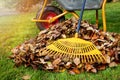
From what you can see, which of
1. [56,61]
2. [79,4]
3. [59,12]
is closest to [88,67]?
[56,61]

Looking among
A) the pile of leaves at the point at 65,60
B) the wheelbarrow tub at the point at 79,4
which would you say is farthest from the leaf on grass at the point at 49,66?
the wheelbarrow tub at the point at 79,4

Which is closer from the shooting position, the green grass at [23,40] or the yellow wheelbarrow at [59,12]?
the green grass at [23,40]

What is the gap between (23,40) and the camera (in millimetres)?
5398

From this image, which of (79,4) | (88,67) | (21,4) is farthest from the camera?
(21,4)

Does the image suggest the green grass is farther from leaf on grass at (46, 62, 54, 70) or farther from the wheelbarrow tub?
the wheelbarrow tub

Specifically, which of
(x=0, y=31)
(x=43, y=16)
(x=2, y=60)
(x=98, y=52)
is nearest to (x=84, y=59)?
(x=98, y=52)

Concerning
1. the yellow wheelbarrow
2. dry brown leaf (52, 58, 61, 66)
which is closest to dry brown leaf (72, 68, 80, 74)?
dry brown leaf (52, 58, 61, 66)

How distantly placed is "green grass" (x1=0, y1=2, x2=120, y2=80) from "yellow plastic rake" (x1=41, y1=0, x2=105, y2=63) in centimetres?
22

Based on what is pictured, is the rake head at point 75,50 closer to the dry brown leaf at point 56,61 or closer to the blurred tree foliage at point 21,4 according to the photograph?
the dry brown leaf at point 56,61

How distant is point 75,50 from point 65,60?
0.67 ft

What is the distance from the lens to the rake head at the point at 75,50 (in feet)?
13.5

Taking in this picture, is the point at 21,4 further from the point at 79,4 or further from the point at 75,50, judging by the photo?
the point at 75,50

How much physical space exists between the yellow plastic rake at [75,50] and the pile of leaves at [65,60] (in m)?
0.06

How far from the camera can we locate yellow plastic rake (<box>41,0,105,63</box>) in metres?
4.12
